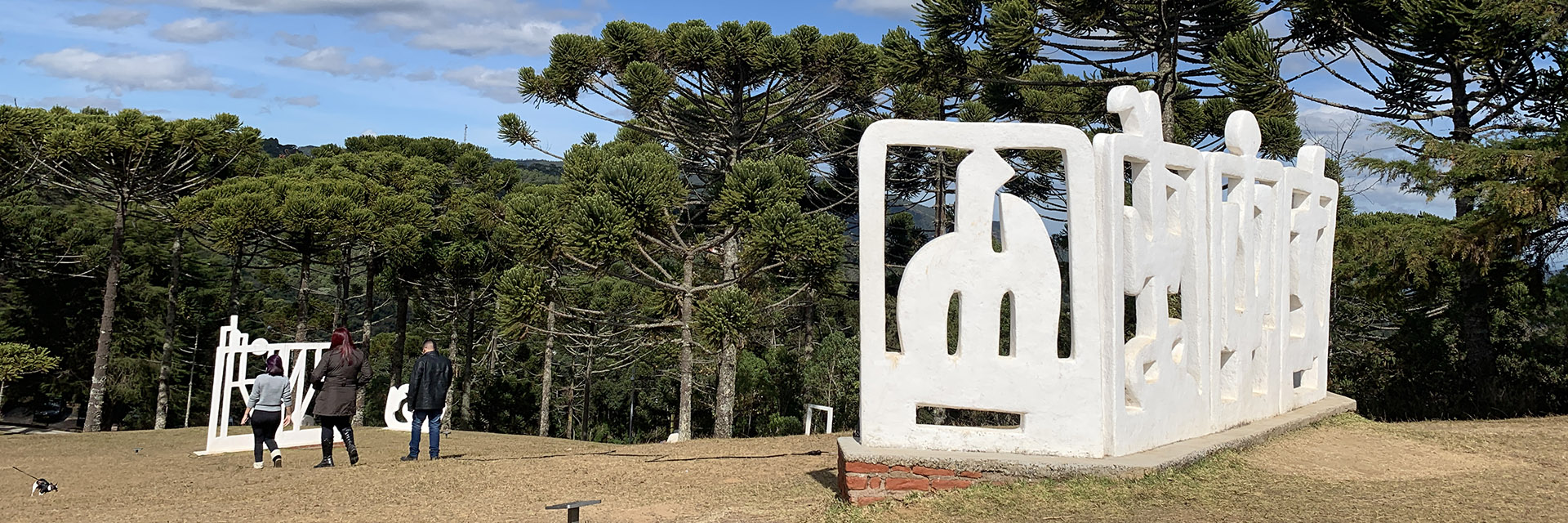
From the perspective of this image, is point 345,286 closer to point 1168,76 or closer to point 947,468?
point 1168,76

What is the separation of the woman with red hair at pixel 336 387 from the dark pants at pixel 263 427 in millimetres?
339

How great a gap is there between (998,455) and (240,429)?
1401 centimetres

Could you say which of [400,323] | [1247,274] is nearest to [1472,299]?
[1247,274]

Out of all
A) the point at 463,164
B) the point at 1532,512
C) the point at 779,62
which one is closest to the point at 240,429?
the point at 779,62

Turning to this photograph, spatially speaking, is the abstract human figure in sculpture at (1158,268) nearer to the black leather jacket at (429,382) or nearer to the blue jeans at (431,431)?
the black leather jacket at (429,382)

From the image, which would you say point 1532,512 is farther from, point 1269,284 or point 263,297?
point 263,297

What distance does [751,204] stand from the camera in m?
14.7

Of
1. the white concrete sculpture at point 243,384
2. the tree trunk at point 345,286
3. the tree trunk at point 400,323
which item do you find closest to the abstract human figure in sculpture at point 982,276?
the white concrete sculpture at point 243,384

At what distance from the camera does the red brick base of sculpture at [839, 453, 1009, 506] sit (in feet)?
19.6

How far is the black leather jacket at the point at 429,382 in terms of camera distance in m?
9.30

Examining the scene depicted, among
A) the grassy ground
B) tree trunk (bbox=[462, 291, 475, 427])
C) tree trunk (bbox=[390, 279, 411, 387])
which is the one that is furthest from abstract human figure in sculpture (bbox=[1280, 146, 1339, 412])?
tree trunk (bbox=[462, 291, 475, 427])

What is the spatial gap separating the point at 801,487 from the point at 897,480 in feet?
4.25

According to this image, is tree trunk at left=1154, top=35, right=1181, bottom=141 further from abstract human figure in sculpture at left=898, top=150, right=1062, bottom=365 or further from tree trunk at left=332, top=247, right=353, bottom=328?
tree trunk at left=332, top=247, right=353, bottom=328

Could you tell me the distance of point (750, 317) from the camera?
47.8 feet
